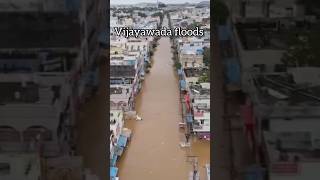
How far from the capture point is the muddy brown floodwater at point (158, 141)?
305cm

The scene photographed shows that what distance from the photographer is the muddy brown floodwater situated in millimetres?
3049

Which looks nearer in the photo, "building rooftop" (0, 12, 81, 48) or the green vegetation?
the green vegetation

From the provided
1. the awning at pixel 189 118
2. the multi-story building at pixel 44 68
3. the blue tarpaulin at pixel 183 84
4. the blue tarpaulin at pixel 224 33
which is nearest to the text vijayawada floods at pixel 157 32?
the blue tarpaulin at pixel 183 84

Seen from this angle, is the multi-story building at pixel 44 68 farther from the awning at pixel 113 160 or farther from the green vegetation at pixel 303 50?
the green vegetation at pixel 303 50

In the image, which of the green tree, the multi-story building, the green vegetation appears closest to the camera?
the multi-story building

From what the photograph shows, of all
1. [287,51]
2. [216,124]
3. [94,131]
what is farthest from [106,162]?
[287,51]

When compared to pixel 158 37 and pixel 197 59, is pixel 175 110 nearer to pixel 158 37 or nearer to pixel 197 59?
pixel 197 59

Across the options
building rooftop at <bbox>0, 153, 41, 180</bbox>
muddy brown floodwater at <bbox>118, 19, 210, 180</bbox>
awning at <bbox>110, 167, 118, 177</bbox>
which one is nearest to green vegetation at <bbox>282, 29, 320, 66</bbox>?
muddy brown floodwater at <bbox>118, 19, 210, 180</bbox>

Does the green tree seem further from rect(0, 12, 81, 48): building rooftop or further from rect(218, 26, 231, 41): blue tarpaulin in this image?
rect(0, 12, 81, 48): building rooftop

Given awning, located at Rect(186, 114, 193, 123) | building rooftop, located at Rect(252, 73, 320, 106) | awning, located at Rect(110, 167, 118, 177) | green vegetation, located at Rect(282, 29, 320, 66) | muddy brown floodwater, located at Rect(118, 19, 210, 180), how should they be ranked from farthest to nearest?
awning, located at Rect(186, 114, 193, 123) < muddy brown floodwater, located at Rect(118, 19, 210, 180) < awning, located at Rect(110, 167, 118, 177) < green vegetation, located at Rect(282, 29, 320, 66) < building rooftop, located at Rect(252, 73, 320, 106)

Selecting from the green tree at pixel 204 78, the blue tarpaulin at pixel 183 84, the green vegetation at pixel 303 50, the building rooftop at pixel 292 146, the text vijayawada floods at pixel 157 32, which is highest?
the text vijayawada floods at pixel 157 32

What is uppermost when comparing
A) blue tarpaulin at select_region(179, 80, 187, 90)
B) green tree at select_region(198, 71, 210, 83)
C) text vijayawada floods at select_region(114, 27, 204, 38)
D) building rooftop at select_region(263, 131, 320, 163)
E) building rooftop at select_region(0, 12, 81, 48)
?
text vijayawada floods at select_region(114, 27, 204, 38)

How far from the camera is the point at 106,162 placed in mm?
2562

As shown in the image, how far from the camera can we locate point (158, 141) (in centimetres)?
354
